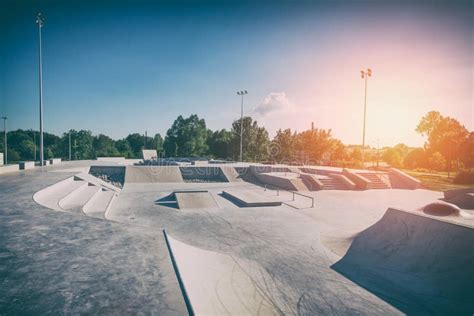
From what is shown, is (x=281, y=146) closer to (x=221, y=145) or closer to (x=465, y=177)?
(x=221, y=145)

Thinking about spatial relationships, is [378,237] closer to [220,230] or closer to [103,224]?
[220,230]

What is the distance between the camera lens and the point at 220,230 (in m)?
9.48

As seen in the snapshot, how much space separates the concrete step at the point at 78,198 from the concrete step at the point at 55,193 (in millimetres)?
189

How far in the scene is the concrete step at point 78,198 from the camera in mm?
10353

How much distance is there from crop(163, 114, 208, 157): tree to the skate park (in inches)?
1795

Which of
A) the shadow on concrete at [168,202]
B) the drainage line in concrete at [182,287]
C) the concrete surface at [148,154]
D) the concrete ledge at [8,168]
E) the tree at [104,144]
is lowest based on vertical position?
the shadow on concrete at [168,202]

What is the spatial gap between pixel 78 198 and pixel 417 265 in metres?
14.0

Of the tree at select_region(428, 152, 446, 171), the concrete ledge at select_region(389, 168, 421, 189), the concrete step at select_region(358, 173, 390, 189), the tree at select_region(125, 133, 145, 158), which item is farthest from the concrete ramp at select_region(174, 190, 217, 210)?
the tree at select_region(125, 133, 145, 158)

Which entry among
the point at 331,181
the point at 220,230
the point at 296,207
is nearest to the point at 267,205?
the point at 296,207

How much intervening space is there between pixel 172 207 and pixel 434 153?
40.4 metres

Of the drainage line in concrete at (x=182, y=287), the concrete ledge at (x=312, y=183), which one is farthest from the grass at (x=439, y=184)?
the drainage line in concrete at (x=182, y=287)

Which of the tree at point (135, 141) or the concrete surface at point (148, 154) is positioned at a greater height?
the tree at point (135, 141)

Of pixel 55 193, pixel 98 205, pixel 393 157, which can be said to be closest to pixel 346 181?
pixel 98 205

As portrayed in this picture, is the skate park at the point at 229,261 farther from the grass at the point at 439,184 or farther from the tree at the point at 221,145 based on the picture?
the tree at the point at 221,145
